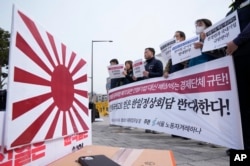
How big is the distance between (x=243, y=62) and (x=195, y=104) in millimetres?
1216

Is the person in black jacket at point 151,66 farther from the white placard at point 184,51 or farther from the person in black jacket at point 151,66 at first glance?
the white placard at point 184,51

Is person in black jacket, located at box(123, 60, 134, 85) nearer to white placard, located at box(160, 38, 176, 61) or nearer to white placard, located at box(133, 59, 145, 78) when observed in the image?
white placard, located at box(133, 59, 145, 78)

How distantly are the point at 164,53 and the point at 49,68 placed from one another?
13.1 ft

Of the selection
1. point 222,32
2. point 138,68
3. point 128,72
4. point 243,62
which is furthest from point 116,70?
point 243,62

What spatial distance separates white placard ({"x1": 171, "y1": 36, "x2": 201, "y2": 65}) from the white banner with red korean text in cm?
24

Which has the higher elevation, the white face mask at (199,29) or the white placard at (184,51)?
the white face mask at (199,29)

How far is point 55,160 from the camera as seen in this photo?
173 cm

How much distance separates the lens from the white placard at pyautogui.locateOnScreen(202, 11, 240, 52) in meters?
3.31

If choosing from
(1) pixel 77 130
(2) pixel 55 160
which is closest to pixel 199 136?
(1) pixel 77 130

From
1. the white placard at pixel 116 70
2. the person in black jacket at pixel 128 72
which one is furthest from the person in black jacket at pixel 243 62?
the white placard at pixel 116 70

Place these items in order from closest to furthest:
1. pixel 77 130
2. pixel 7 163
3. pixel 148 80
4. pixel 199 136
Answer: pixel 7 163
pixel 77 130
pixel 199 136
pixel 148 80

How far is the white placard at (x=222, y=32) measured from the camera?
331 centimetres

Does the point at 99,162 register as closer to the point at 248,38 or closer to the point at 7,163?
the point at 7,163

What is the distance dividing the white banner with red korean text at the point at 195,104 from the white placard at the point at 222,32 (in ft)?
0.75
